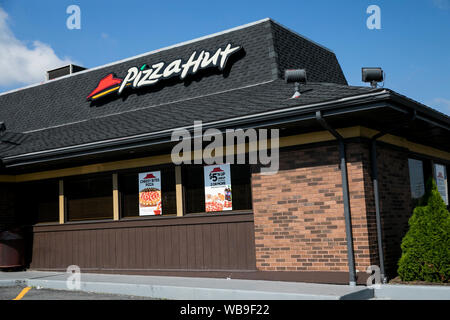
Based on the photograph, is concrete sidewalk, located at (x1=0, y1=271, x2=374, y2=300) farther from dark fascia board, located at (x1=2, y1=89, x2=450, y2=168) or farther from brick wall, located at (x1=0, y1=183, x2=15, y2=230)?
brick wall, located at (x1=0, y1=183, x2=15, y2=230)

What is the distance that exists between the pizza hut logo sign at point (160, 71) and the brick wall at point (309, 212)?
422cm

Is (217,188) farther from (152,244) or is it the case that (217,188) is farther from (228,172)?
(152,244)

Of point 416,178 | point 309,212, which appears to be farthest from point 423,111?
point 416,178

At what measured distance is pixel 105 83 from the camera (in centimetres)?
1573

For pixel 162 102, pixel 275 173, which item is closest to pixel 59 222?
pixel 162 102

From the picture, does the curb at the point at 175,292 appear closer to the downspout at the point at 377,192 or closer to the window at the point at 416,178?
the downspout at the point at 377,192

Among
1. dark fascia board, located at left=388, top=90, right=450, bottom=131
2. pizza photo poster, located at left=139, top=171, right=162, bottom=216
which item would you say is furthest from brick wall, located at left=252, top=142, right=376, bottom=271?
pizza photo poster, located at left=139, top=171, right=162, bottom=216

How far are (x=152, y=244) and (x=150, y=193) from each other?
120 cm

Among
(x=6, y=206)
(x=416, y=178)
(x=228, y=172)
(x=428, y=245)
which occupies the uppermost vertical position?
(x=228, y=172)

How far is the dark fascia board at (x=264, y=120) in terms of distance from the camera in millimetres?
8422

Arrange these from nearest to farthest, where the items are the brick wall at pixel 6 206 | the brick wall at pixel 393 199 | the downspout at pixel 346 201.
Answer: the downspout at pixel 346 201 < the brick wall at pixel 393 199 < the brick wall at pixel 6 206

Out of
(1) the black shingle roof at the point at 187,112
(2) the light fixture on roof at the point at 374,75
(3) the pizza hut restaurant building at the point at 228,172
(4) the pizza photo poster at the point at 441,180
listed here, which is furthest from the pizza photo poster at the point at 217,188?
(4) the pizza photo poster at the point at 441,180

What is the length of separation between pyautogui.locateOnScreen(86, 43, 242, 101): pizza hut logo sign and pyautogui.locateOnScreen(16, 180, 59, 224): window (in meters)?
3.27
